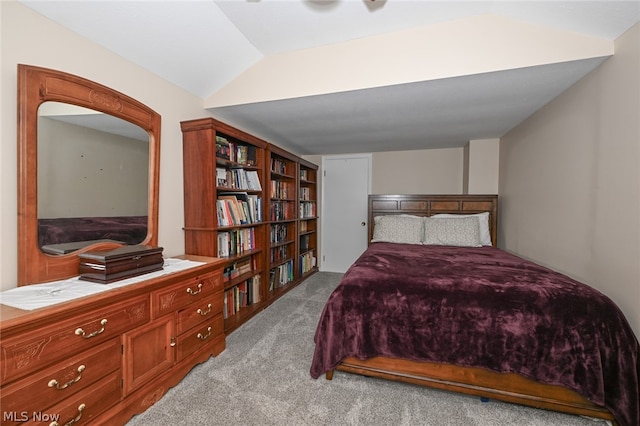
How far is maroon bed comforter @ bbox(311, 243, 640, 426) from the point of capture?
1293 millimetres

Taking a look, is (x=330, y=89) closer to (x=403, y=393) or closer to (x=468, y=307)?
(x=468, y=307)

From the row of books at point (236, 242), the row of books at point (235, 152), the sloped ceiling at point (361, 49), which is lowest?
the row of books at point (236, 242)

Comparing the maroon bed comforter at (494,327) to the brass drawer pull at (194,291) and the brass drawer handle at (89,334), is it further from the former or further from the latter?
the brass drawer handle at (89,334)

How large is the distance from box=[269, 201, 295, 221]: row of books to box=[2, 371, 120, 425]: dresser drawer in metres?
2.05

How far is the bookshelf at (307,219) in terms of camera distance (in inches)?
Result: 156

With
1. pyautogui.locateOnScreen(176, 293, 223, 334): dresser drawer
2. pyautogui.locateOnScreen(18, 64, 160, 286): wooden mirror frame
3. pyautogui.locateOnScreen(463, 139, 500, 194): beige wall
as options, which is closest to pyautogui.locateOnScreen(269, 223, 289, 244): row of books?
pyautogui.locateOnScreen(176, 293, 223, 334): dresser drawer

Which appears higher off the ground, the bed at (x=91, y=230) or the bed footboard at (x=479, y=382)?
the bed at (x=91, y=230)

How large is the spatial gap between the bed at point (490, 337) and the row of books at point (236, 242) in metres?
1.25

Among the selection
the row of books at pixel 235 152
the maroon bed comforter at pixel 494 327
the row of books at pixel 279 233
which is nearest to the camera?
the maroon bed comforter at pixel 494 327

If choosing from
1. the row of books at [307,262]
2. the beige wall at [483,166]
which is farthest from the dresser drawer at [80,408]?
the beige wall at [483,166]

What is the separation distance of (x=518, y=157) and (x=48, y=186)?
13.1 feet

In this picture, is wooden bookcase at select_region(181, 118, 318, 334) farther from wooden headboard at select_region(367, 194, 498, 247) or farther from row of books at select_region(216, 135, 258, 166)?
wooden headboard at select_region(367, 194, 498, 247)

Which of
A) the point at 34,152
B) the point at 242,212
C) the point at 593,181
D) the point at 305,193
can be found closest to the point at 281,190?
the point at 305,193

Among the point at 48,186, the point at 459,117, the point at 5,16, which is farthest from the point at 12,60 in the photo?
the point at 459,117
